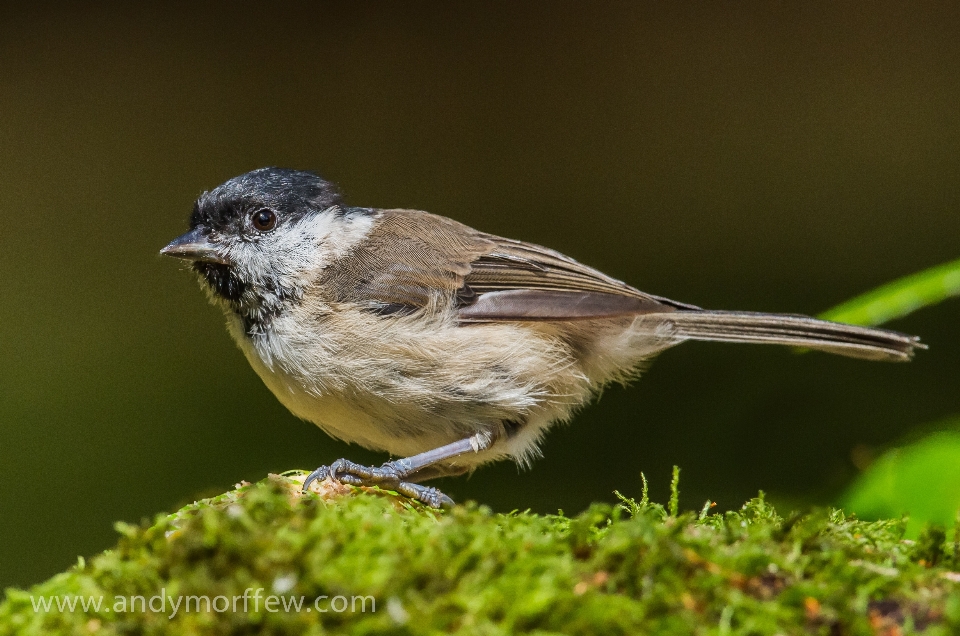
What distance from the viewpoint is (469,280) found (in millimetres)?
2766

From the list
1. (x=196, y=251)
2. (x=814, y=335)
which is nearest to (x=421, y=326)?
(x=196, y=251)

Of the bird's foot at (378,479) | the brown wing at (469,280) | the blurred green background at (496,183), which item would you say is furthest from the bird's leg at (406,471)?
the blurred green background at (496,183)

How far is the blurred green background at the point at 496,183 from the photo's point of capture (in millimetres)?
4164

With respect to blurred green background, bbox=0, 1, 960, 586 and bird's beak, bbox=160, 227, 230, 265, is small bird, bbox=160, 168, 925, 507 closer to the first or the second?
bird's beak, bbox=160, 227, 230, 265

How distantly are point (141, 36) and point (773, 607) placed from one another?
609 centimetres

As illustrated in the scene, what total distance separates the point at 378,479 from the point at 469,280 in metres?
0.85

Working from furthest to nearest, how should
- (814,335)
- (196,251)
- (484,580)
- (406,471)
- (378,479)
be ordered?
(196,251) → (814,335) → (406,471) → (378,479) → (484,580)

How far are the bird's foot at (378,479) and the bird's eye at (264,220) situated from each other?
0.99m

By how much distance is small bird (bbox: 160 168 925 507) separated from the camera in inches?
96.1

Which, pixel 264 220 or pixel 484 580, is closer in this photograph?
pixel 484 580

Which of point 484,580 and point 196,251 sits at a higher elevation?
point 196,251

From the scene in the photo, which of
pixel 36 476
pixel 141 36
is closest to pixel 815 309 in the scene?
pixel 36 476

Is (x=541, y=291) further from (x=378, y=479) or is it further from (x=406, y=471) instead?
(x=378, y=479)

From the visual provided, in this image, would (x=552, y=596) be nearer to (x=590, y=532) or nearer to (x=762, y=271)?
(x=590, y=532)
